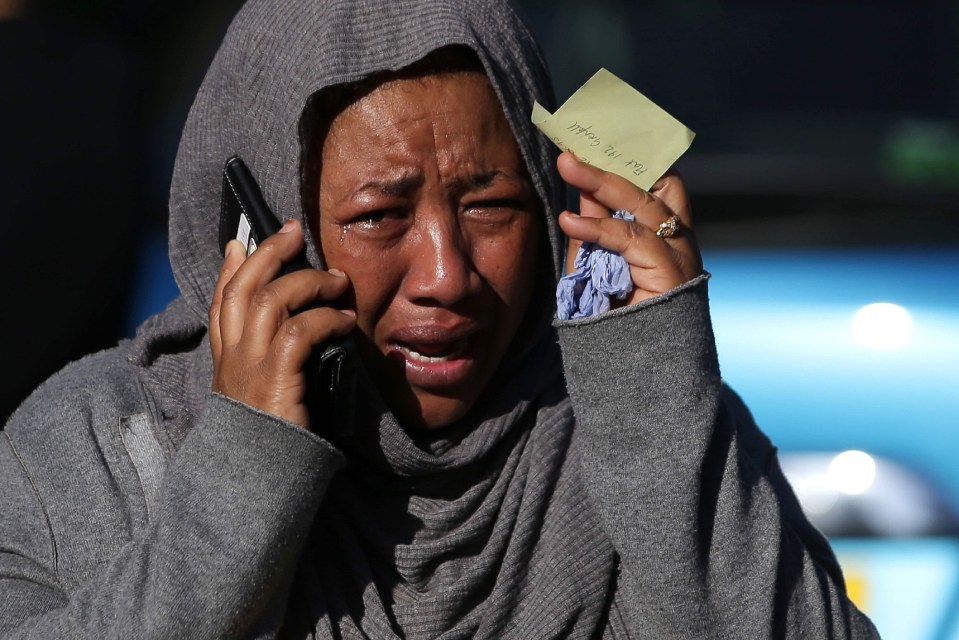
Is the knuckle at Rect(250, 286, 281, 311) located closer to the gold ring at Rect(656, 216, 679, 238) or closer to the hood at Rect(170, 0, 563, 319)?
the hood at Rect(170, 0, 563, 319)

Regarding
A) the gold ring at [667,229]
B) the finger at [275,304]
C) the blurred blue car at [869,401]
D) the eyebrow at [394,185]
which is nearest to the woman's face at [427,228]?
the eyebrow at [394,185]

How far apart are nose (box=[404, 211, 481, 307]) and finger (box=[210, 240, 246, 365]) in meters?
0.27

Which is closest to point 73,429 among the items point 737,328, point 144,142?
point 737,328

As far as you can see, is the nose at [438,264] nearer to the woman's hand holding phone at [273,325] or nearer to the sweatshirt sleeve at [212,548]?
the woman's hand holding phone at [273,325]

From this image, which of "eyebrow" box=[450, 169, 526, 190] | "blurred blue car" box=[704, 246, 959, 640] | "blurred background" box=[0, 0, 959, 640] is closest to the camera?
"eyebrow" box=[450, 169, 526, 190]

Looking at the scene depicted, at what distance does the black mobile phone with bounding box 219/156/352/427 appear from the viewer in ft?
6.64

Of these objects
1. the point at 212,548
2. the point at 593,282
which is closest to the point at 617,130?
the point at 593,282

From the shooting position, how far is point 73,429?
Answer: 2152 mm

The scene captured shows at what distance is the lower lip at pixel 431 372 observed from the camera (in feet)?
7.18

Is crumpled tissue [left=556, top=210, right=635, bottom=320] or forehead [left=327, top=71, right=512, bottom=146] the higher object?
forehead [left=327, top=71, right=512, bottom=146]

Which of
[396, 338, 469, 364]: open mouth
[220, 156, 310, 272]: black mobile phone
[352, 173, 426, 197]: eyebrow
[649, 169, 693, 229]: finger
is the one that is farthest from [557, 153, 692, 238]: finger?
[220, 156, 310, 272]: black mobile phone

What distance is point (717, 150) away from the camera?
3.82 metres

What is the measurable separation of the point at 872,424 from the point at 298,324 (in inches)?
62.4

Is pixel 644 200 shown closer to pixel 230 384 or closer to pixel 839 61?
pixel 230 384
